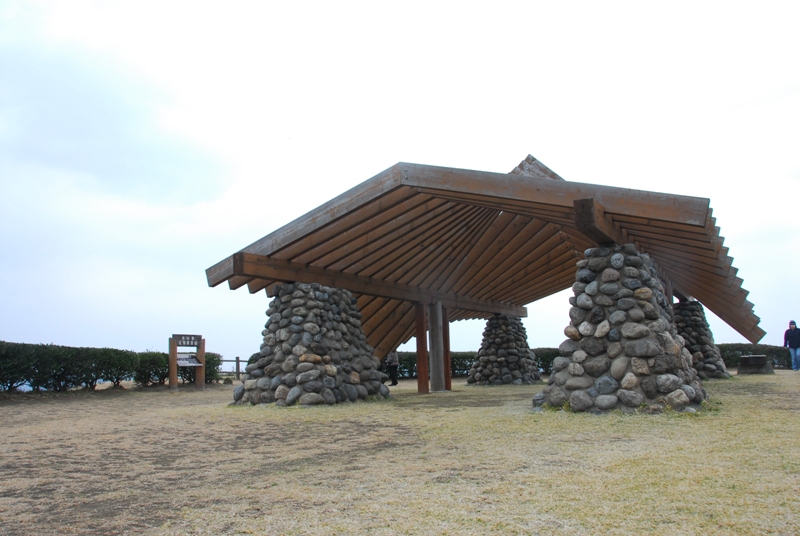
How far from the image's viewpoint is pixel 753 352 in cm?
2184

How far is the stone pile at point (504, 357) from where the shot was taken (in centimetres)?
1616

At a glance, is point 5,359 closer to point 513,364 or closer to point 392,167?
point 392,167

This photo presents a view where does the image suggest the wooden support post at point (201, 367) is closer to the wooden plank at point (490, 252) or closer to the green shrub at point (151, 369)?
the green shrub at point (151, 369)

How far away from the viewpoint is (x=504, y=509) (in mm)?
2902

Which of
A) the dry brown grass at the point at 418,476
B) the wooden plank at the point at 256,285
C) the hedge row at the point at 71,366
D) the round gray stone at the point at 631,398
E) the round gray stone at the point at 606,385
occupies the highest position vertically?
the wooden plank at the point at 256,285

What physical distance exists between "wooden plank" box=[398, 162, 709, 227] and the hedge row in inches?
347

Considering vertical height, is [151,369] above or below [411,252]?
below

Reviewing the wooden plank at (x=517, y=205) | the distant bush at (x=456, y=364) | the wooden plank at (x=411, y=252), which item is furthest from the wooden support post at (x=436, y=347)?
the distant bush at (x=456, y=364)

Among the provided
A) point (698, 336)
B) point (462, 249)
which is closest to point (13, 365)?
point (462, 249)

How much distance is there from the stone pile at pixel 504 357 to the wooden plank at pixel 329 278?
311 cm

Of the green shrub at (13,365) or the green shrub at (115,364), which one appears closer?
the green shrub at (13,365)

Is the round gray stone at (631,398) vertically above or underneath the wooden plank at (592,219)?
underneath

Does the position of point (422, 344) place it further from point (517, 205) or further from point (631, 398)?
point (631, 398)

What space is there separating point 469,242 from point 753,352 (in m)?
16.0
